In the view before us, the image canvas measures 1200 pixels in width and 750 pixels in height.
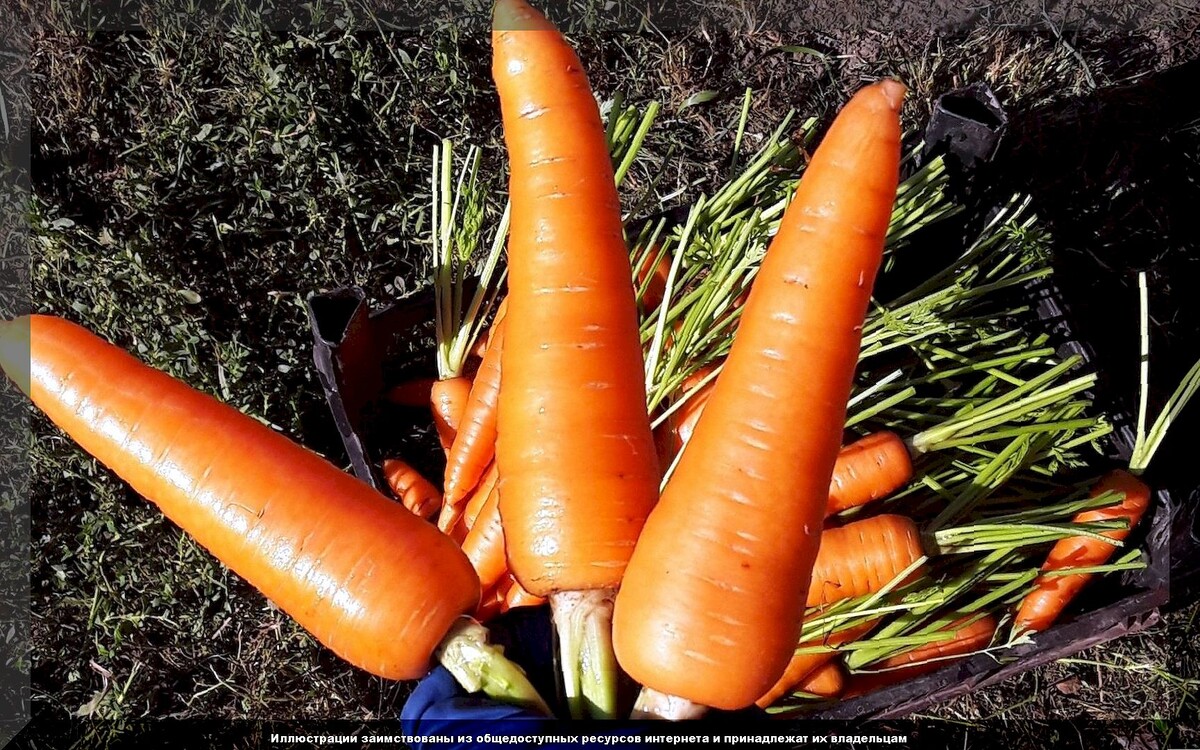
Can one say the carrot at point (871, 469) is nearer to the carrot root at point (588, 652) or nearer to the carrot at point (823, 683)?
the carrot at point (823, 683)

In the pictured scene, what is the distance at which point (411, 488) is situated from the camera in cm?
184

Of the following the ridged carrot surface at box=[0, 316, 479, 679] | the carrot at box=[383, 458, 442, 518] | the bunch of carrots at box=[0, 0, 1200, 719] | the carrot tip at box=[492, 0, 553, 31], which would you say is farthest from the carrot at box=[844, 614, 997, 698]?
the carrot tip at box=[492, 0, 553, 31]

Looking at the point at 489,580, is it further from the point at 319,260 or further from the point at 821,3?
the point at 821,3

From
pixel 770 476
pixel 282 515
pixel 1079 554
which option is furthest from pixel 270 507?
pixel 1079 554

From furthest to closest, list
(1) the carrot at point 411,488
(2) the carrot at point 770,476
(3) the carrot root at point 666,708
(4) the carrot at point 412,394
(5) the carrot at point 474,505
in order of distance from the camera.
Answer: (4) the carrot at point 412,394 < (1) the carrot at point 411,488 < (5) the carrot at point 474,505 < (3) the carrot root at point 666,708 < (2) the carrot at point 770,476

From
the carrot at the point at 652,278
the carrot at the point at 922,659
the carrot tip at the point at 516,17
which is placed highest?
the carrot tip at the point at 516,17

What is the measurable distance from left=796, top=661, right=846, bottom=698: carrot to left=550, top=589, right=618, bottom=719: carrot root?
452 mm

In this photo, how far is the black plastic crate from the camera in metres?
1.49

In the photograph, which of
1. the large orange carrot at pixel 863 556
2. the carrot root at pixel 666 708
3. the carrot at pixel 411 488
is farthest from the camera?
the carrot at pixel 411 488

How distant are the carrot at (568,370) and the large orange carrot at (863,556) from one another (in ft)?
1.34

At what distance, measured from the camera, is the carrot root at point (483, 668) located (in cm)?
132

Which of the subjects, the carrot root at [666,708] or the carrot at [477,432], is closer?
the carrot root at [666,708]

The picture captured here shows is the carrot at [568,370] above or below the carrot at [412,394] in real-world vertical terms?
above

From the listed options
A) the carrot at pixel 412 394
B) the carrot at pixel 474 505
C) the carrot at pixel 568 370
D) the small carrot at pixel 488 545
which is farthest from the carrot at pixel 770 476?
the carrot at pixel 412 394
